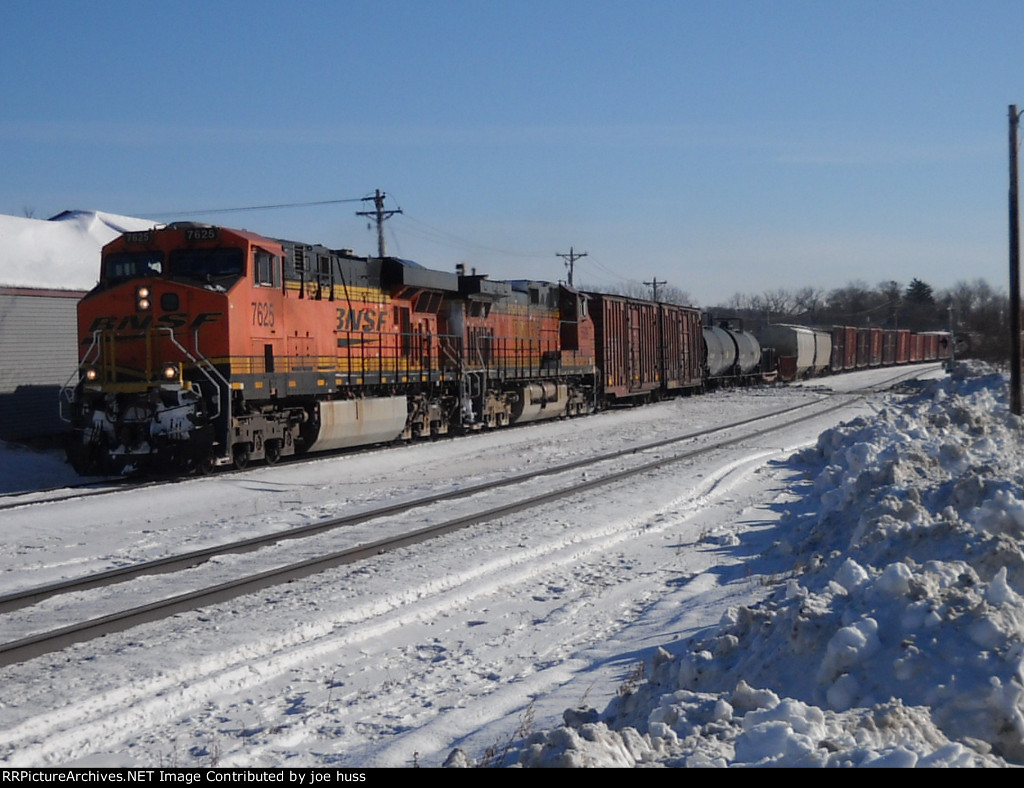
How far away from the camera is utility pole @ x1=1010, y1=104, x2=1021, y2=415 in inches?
857

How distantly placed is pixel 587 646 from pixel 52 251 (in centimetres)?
2252

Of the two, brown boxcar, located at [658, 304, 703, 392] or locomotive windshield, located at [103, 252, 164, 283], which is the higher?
locomotive windshield, located at [103, 252, 164, 283]

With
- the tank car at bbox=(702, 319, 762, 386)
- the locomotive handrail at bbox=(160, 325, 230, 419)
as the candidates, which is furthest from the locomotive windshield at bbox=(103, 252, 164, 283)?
the tank car at bbox=(702, 319, 762, 386)

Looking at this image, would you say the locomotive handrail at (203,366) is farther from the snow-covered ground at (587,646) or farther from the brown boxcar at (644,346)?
the brown boxcar at (644,346)

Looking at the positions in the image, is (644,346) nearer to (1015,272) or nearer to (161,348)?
(1015,272)

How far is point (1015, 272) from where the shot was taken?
22047 millimetres

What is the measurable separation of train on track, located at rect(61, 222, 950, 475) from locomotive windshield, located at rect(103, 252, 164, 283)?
0.09 ft

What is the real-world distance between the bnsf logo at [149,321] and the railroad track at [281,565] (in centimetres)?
494

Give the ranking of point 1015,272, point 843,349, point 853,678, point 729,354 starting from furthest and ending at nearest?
point 843,349 → point 729,354 → point 1015,272 → point 853,678

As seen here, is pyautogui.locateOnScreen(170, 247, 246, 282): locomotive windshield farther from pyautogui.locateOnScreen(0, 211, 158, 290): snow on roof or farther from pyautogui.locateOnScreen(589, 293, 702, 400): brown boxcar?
pyautogui.locateOnScreen(589, 293, 702, 400): brown boxcar

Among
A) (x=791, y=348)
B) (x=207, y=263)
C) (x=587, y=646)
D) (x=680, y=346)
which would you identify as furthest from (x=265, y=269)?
(x=791, y=348)

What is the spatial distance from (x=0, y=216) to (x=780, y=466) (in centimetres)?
2106

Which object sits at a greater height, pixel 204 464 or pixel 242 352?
pixel 242 352
